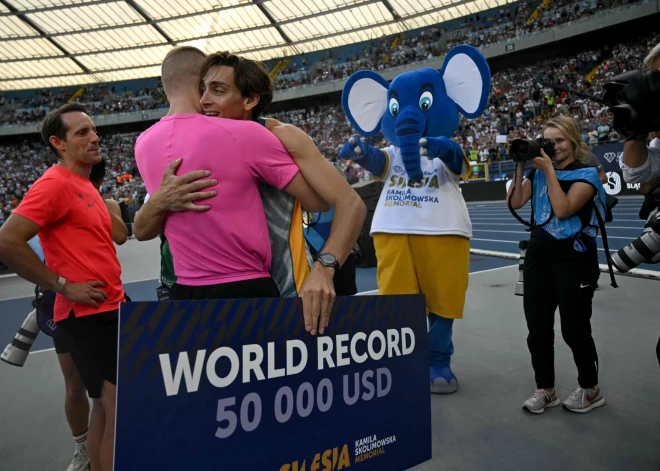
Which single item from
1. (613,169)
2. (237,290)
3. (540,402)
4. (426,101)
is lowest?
(540,402)

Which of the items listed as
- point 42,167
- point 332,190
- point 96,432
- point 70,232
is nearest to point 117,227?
point 70,232

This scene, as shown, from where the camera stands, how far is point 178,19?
110 ft

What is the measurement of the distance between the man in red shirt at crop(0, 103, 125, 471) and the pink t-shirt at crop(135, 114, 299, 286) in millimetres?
707

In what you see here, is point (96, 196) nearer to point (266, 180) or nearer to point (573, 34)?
point (266, 180)

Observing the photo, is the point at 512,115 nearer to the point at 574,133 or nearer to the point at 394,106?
the point at 394,106

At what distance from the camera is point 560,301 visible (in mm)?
2479

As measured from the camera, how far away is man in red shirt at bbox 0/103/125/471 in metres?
1.77

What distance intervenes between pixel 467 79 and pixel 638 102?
1.80m

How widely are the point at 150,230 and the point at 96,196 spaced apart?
765 mm

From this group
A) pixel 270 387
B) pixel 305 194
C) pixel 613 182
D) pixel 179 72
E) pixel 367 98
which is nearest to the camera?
pixel 270 387

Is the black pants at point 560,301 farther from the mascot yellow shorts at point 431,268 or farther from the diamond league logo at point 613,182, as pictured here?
the diamond league logo at point 613,182

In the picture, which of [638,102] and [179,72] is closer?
[638,102]

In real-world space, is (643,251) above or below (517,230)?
above

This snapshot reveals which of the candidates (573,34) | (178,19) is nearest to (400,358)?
(573,34)
